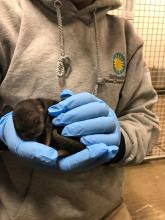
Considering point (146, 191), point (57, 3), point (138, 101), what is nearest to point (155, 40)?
point (146, 191)

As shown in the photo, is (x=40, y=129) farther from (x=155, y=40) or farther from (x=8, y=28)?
(x=155, y=40)

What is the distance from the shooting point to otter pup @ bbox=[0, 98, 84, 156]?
53cm

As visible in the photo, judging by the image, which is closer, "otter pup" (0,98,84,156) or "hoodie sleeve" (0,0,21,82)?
"otter pup" (0,98,84,156)

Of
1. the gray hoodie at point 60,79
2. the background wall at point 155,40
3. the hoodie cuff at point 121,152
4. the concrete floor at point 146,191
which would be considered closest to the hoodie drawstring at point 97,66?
the gray hoodie at point 60,79

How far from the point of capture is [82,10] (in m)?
0.69

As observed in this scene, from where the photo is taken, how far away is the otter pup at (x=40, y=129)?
527 millimetres

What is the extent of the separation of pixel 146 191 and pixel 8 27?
118 cm

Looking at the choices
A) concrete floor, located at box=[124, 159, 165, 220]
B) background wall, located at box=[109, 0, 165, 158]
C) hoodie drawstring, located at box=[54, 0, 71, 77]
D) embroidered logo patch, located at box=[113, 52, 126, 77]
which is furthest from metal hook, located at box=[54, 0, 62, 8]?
background wall, located at box=[109, 0, 165, 158]

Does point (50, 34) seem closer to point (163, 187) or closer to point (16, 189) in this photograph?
point (16, 189)

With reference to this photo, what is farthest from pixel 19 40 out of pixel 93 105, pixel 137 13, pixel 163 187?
pixel 137 13

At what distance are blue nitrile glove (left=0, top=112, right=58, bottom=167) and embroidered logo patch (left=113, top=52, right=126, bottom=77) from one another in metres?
0.29

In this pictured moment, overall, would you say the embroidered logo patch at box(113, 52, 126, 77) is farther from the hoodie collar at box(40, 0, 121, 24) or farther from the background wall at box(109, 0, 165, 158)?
the background wall at box(109, 0, 165, 158)

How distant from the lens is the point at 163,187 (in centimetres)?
160

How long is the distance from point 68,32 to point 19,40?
11 cm
